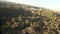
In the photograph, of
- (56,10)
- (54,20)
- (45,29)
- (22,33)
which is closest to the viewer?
(22,33)

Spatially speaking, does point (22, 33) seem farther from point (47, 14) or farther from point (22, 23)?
point (47, 14)

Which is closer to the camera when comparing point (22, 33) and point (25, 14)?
point (22, 33)

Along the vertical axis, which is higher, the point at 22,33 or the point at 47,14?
the point at 47,14

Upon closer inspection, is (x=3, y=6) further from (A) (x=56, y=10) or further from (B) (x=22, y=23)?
(A) (x=56, y=10)

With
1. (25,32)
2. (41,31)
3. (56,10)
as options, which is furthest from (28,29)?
(56,10)

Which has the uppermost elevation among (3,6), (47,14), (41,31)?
(3,6)

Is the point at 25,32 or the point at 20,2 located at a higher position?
the point at 20,2

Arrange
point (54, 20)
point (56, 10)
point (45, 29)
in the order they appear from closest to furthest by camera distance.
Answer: point (45, 29)
point (54, 20)
point (56, 10)

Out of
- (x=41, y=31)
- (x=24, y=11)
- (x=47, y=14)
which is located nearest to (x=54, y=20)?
(x=47, y=14)

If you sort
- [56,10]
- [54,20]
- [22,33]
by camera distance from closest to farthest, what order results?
[22,33], [54,20], [56,10]
